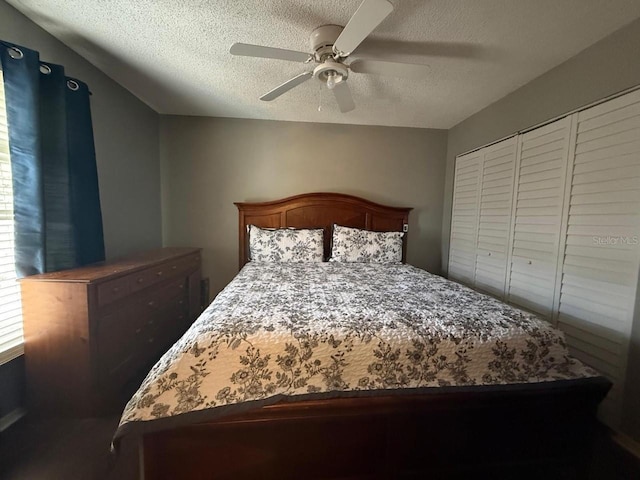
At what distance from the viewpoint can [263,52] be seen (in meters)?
1.36

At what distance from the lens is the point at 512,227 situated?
2.14 metres

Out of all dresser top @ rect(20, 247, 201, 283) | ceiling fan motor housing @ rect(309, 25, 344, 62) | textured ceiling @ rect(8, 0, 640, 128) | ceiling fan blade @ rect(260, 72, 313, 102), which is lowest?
dresser top @ rect(20, 247, 201, 283)

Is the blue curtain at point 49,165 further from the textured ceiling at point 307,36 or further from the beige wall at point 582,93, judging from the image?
the beige wall at point 582,93

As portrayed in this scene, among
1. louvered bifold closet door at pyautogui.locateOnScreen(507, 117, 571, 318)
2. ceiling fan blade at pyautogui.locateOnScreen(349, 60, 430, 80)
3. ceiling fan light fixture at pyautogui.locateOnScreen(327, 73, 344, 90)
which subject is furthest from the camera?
louvered bifold closet door at pyautogui.locateOnScreen(507, 117, 571, 318)

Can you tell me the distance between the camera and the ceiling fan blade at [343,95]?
1683 mm

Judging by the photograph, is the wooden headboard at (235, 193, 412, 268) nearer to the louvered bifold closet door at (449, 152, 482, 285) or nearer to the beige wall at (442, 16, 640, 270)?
the louvered bifold closet door at (449, 152, 482, 285)

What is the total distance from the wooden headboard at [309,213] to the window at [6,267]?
5.46 feet

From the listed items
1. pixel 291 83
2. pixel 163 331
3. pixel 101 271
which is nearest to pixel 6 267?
pixel 101 271

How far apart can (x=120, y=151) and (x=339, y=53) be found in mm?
2017

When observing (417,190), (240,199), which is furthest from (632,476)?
(240,199)

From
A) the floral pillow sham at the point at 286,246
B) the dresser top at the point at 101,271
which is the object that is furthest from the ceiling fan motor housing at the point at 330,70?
the dresser top at the point at 101,271

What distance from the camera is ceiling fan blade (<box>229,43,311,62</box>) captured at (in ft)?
4.32

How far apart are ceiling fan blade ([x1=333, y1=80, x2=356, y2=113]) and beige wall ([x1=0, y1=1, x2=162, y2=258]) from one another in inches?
70.1

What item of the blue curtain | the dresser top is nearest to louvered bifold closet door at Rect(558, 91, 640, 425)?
the dresser top
